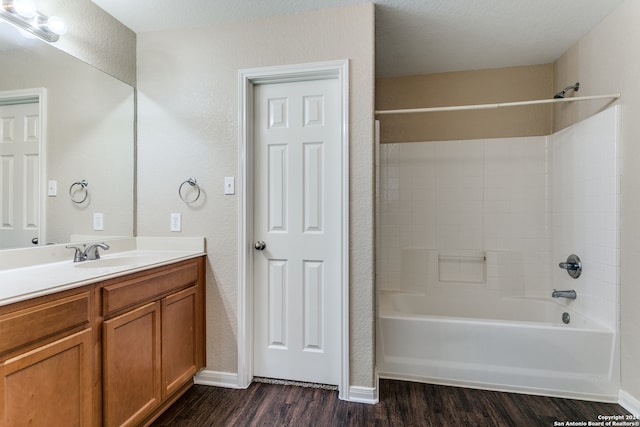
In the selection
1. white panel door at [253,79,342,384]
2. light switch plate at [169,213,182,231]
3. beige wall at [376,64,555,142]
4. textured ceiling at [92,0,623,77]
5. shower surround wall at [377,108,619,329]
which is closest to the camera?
textured ceiling at [92,0,623,77]

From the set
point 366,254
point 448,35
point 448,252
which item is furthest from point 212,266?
point 448,35

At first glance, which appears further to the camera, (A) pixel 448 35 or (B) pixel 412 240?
(B) pixel 412 240

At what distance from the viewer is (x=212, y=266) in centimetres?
205

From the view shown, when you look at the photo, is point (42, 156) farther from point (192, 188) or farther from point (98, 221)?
point (192, 188)

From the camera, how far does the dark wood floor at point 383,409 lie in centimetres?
166

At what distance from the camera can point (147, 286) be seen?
158 centimetres

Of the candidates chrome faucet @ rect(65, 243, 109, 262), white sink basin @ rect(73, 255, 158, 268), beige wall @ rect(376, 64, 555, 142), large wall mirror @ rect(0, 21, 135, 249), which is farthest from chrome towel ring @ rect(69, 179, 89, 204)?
beige wall @ rect(376, 64, 555, 142)

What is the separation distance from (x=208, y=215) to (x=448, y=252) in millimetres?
2048

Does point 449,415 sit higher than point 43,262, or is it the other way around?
point 43,262

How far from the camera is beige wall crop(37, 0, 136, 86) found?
67.8 inches

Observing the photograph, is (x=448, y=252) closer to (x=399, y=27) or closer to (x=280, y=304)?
(x=280, y=304)

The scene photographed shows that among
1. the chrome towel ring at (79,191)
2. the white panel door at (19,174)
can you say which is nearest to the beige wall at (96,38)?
the white panel door at (19,174)

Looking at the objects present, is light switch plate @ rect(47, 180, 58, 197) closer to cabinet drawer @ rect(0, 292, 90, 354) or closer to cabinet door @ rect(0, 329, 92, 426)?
cabinet drawer @ rect(0, 292, 90, 354)

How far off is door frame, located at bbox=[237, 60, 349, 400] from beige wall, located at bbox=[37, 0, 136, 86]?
815 mm
